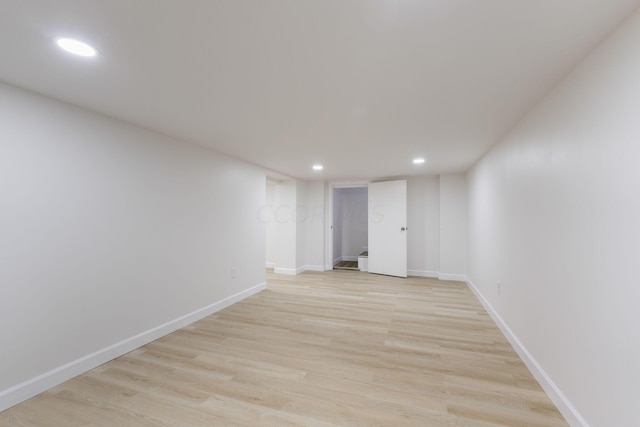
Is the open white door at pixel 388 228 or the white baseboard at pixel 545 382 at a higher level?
the open white door at pixel 388 228

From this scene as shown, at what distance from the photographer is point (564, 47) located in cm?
133

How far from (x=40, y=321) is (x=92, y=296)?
0.33 metres

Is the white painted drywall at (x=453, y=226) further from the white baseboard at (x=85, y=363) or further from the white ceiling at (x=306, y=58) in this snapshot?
the white baseboard at (x=85, y=363)

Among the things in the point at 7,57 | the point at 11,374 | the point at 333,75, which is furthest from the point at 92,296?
the point at 333,75

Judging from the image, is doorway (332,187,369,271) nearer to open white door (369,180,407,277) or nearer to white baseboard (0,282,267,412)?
open white door (369,180,407,277)

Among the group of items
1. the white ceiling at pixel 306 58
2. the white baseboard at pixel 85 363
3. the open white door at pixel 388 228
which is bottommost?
the white baseboard at pixel 85 363

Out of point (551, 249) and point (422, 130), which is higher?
point (422, 130)

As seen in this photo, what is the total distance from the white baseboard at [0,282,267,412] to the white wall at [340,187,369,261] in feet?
16.1

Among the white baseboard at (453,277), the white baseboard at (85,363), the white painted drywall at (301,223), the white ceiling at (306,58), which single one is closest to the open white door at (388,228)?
the white baseboard at (453,277)

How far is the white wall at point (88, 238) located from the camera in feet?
5.80

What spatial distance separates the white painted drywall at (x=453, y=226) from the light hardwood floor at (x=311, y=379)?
2.01 m

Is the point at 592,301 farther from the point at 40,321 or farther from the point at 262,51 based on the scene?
the point at 40,321

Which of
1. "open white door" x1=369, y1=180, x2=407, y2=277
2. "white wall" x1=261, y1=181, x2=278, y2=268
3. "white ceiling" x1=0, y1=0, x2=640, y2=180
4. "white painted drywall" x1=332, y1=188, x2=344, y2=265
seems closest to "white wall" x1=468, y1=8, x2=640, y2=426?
"white ceiling" x1=0, y1=0, x2=640, y2=180

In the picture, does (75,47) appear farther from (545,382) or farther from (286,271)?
(286,271)
